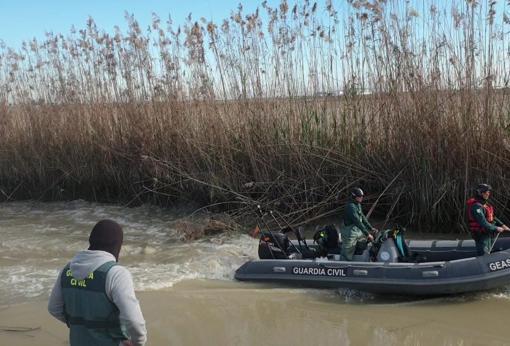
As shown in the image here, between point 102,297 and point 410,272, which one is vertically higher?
point 102,297

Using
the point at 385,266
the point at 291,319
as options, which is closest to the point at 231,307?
the point at 291,319

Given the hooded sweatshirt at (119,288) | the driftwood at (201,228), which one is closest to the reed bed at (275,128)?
the driftwood at (201,228)

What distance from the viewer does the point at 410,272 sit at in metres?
5.84

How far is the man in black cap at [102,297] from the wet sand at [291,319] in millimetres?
1892

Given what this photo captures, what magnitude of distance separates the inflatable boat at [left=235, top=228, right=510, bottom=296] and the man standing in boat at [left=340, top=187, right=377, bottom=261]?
0.14m

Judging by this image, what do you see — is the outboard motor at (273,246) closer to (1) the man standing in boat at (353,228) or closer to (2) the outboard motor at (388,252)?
(1) the man standing in boat at (353,228)

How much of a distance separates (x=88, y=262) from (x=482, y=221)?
4383 mm

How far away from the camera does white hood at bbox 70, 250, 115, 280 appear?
2.70m

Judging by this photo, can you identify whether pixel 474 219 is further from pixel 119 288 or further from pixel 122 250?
pixel 122 250

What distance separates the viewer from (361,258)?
6543 millimetres

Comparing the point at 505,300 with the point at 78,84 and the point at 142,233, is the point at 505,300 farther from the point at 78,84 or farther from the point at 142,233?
the point at 78,84

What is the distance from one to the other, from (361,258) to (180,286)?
206cm

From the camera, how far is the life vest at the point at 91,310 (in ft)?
8.80

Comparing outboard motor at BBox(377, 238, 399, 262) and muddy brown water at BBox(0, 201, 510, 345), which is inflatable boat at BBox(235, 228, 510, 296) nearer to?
outboard motor at BBox(377, 238, 399, 262)
